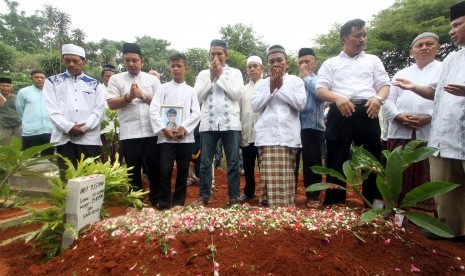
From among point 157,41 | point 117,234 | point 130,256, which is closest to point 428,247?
point 130,256

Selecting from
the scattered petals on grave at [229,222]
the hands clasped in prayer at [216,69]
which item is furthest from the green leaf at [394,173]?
the hands clasped in prayer at [216,69]

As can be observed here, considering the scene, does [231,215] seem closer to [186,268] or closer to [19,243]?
[186,268]

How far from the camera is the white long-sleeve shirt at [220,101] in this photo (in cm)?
371

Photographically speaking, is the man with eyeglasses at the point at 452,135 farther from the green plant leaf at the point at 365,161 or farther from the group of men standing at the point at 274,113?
the green plant leaf at the point at 365,161

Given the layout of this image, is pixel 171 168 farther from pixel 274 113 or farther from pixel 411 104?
pixel 411 104

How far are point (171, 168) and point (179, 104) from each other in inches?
29.6

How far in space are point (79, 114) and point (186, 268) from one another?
2.35 m

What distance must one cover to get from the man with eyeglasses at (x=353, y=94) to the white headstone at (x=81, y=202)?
90.6 inches

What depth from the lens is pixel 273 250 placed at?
1.89m

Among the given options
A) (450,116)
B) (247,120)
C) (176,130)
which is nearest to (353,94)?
(450,116)

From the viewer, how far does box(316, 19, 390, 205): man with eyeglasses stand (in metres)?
3.25

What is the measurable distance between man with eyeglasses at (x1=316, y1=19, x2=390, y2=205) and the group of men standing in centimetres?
1

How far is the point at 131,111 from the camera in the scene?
3682mm

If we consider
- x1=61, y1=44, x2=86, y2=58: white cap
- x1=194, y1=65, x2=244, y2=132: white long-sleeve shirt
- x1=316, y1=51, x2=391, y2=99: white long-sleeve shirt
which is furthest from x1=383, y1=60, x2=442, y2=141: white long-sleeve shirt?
x1=61, y1=44, x2=86, y2=58: white cap
